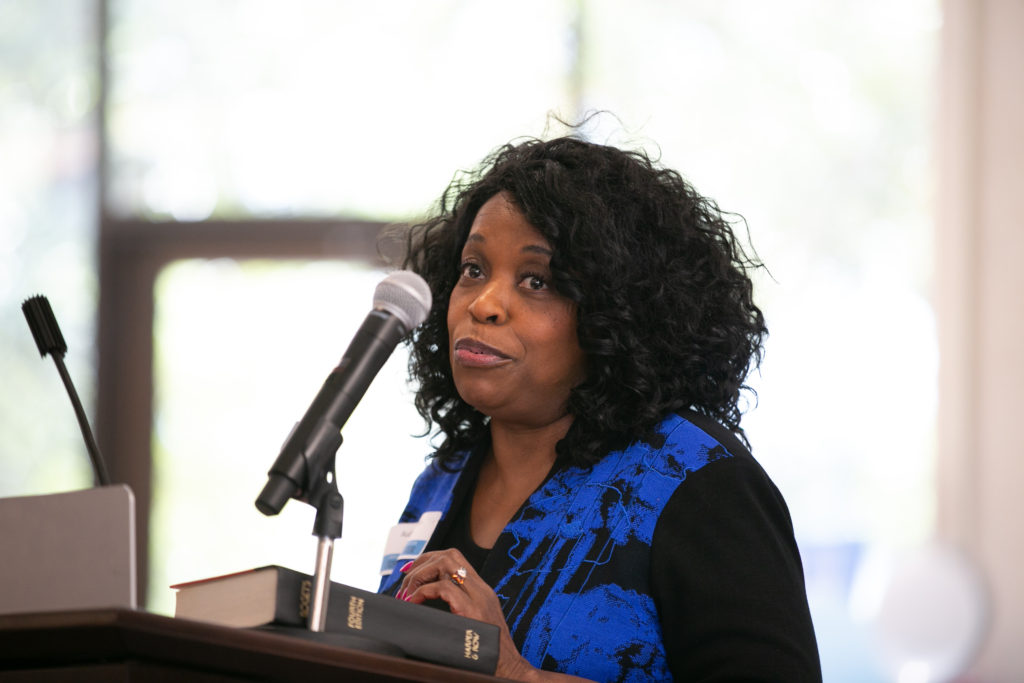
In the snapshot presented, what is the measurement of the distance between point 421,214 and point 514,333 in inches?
104

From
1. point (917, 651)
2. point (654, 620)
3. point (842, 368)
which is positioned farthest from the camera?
point (842, 368)

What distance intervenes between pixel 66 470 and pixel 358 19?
2.14m

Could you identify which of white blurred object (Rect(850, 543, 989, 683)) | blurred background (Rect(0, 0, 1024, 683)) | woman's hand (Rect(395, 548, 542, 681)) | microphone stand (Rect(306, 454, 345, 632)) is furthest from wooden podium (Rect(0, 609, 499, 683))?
blurred background (Rect(0, 0, 1024, 683))

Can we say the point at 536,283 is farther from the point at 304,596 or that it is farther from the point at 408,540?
the point at 304,596

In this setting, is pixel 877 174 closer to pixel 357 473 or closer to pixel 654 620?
pixel 357 473

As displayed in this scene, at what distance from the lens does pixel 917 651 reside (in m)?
3.60

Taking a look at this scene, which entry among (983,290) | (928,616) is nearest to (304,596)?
(928,616)

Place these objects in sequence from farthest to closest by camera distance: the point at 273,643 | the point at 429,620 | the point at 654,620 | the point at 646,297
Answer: the point at 646,297 < the point at 654,620 < the point at 429,620 < the point at 273,643

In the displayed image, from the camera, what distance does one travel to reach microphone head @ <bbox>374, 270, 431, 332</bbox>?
44.7 inches

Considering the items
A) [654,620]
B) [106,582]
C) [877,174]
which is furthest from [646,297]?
[877,174]

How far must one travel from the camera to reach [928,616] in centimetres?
359

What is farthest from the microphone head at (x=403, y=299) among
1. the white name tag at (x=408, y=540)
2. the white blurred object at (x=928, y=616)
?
the white blurred object at (x=928, y=616)

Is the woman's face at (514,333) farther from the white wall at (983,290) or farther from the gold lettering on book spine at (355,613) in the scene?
the white wall at (983,290)

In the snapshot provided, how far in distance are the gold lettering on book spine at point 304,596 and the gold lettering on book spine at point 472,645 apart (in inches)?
7.9
